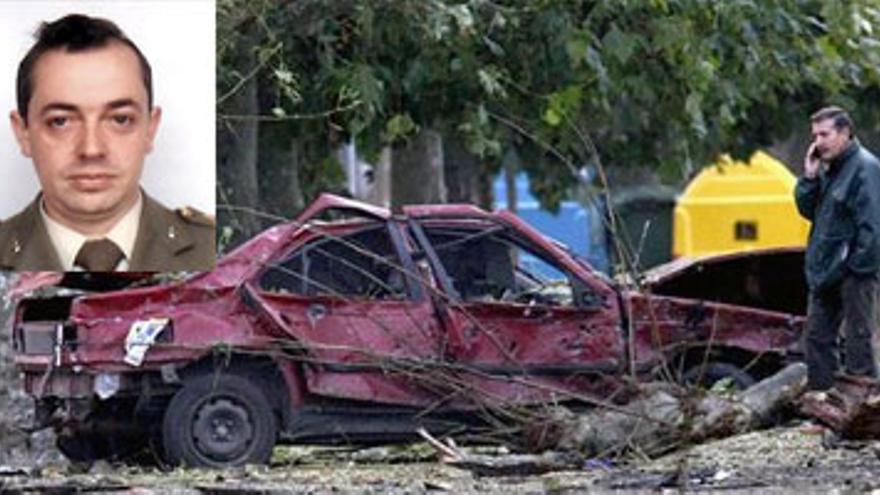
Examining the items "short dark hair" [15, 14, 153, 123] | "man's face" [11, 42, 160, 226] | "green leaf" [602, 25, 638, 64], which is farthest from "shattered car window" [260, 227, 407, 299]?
"green leaf" [602, 25, 638, 64]

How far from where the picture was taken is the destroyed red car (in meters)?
17.1

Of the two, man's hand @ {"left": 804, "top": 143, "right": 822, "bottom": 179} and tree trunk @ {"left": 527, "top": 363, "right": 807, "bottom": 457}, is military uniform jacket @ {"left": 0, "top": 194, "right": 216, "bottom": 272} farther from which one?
man's hand @ {"left": 804, "top": 143, "right": 822, "bottom": 179}

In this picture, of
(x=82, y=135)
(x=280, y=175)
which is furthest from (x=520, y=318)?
(x=280, y=175)

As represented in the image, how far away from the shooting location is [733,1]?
21.5m

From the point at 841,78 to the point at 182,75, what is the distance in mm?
9429

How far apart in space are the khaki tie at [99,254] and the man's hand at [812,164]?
4.80 metres

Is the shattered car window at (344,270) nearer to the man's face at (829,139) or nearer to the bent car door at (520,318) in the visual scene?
the bent car door at (520,318)

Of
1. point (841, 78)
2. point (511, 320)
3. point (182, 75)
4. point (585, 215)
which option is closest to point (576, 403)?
point (511, 320)

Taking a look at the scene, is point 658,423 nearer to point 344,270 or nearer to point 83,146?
point 344,270

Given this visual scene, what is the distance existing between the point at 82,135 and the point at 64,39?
440mm

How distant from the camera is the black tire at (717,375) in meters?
18.4

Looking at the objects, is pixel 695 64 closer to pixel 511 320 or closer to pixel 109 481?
pixel 511 320

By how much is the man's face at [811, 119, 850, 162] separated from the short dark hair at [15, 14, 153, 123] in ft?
15.5

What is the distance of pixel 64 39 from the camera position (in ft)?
46.0
